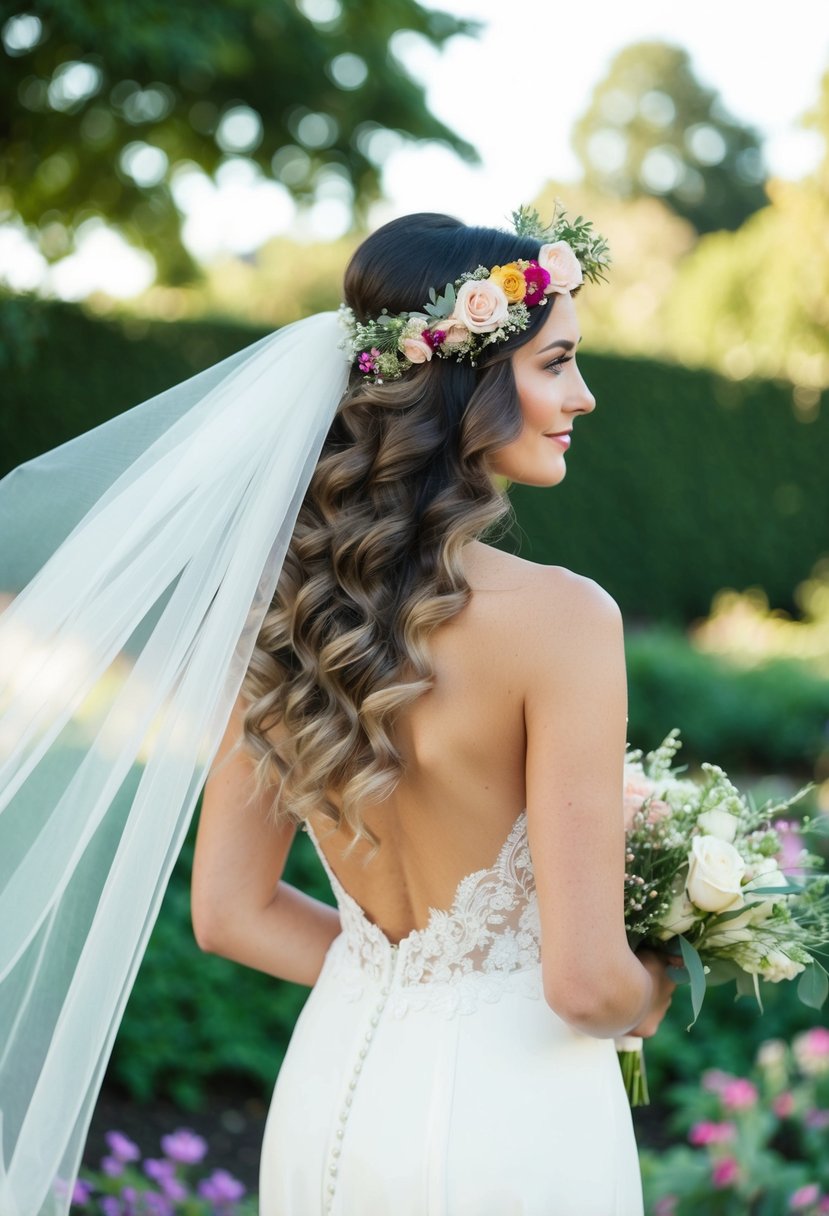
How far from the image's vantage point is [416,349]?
76.1 inches

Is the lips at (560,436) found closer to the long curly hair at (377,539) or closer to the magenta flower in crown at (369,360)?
the long curly hair at (377,539)

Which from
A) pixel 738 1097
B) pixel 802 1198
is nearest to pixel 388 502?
pixel 802 1198

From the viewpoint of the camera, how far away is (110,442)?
2.10m

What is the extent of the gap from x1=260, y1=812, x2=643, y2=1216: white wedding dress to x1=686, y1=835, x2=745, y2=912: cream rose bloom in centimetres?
28

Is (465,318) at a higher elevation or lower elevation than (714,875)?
higher

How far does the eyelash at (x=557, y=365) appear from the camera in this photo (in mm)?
1993

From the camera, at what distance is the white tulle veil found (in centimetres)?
180

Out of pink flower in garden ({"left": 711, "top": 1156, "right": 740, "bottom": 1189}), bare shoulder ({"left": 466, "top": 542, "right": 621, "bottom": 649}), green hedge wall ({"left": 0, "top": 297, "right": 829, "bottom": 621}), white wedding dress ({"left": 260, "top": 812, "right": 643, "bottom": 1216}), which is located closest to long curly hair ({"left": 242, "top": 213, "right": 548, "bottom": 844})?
bare shoulder ({"left": 466, "top": 542, "right": 621, "bottom": 649})

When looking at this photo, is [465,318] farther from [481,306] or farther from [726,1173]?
[726,1173]

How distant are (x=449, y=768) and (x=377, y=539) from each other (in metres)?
0.37

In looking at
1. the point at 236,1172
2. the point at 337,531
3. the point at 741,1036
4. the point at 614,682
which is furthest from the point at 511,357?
the point at 741,1036

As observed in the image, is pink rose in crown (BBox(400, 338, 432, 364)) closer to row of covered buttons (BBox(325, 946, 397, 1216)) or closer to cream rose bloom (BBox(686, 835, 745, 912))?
cream rose bloom (BBox(686, 835, 745, 912))

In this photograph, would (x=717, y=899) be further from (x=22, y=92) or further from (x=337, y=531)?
(x=22, y=92)

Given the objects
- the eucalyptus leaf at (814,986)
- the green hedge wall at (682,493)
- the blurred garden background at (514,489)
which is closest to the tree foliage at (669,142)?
the blurred garden background at (514,489)
